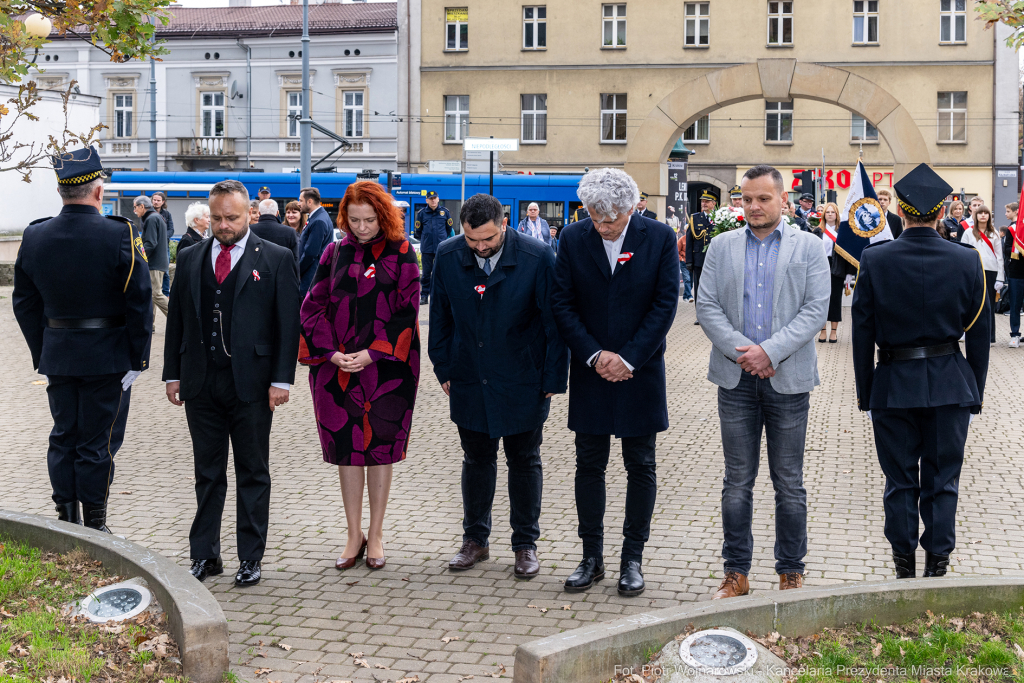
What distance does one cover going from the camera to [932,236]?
17.3 feet

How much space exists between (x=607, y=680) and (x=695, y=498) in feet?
11.1

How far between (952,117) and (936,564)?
4155 cm

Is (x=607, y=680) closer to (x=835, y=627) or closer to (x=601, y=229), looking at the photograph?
(x=835, y=627)

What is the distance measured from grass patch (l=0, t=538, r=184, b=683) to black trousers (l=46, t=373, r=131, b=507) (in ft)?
2.56

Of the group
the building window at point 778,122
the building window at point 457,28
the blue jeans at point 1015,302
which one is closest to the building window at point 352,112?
the building window at point 457,28

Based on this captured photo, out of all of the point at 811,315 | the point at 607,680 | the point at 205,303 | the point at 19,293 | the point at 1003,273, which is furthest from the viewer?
the point at 1003,273

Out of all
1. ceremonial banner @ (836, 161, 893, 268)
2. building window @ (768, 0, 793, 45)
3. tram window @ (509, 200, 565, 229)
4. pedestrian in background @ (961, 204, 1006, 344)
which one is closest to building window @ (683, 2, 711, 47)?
building window @ (768, 0, 793, 45)

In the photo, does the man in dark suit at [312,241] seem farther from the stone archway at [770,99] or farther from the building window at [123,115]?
the building window at [123,115]

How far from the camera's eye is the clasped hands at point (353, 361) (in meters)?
5.63

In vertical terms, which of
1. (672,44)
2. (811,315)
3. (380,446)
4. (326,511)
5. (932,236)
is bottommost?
(326,511)

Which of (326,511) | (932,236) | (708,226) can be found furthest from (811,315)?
(708,226)

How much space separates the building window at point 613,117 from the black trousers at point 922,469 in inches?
1585

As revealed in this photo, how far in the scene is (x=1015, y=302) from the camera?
636 inches

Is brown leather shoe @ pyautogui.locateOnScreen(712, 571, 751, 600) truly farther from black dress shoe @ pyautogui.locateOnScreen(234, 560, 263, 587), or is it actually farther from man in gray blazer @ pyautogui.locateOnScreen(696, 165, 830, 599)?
black dress shoe @ pyautogui.locateOnScreen(234, 560, 263, 587)
